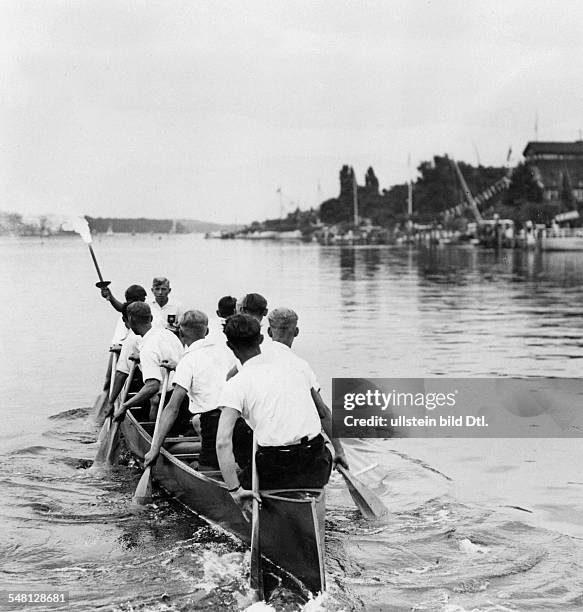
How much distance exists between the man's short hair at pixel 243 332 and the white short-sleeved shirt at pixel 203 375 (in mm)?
1496

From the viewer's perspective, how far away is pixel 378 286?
35.8m

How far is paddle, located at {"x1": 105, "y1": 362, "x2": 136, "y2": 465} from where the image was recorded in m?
9.27

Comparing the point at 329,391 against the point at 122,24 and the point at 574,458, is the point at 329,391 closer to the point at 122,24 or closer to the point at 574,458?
the point at 574,458

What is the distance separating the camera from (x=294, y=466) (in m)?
5.73

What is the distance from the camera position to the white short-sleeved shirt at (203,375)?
7113 millimetres

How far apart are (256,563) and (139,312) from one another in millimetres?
3614

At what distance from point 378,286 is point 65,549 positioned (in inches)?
Result: 1152

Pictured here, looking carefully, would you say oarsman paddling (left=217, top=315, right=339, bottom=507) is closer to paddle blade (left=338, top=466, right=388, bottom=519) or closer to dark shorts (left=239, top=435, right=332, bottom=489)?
dark shorts (left=239, top=435, right=332, bottom=489)

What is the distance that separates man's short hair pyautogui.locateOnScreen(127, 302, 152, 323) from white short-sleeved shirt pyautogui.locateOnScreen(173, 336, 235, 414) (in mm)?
1748

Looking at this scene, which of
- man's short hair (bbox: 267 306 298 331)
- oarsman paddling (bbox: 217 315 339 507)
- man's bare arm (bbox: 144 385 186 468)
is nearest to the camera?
oarsman paddling (bbox: 217 315 339 507)

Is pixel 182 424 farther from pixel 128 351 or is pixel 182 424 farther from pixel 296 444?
pixel 296 444

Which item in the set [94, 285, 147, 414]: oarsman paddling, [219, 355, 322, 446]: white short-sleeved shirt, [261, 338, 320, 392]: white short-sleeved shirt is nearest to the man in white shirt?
[94, 285, 147, 414]: oarsman paddling

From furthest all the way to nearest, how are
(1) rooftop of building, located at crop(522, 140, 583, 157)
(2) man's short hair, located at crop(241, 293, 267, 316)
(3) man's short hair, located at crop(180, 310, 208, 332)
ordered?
1. (1) rooftop of building, located at crop(522, 140, 583, 157)
2. (3) man's short hair, located at crop(180, 310, 208, 332)
3. (2) man's short hair, located at crop(241, 293, 267, 316)

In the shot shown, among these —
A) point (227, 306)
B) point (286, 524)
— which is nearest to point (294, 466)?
point (286, 524)
